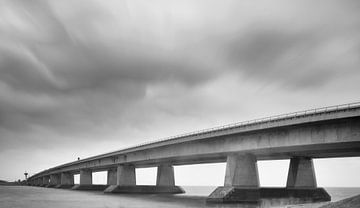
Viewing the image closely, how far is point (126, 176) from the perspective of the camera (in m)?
79.4

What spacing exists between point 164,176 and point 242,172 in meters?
36.5

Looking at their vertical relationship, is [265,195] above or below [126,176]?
below

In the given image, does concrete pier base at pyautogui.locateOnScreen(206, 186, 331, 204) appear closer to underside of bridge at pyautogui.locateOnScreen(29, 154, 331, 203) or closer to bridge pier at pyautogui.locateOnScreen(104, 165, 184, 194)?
underside of bridge at pyautogui.locateOnScreen(29, 154, 331, 203)

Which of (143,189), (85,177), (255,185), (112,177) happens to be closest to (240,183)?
(255,185)

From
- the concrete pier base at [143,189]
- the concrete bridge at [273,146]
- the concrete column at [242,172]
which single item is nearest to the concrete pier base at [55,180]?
the concrete pier base at [143,189]

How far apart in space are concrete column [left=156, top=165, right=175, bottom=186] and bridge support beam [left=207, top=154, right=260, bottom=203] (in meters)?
34.2

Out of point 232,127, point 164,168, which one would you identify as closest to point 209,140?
point 232,127

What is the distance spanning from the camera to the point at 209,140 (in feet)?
171

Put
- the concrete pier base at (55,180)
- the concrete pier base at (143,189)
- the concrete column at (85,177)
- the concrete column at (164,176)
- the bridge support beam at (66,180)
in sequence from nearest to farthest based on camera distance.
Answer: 1. the concrete pier base at (143,189)
2. the concrete column at (164,176)
3. the concrete column at (85,177)
4. the bridge support beam at (66,180)
5. the concrete pier base at (55,180)

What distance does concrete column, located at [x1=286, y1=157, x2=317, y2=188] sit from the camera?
→ 52.7 m

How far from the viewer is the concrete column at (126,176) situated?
78.6m

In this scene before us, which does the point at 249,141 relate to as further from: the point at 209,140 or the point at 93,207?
the point at 93,207

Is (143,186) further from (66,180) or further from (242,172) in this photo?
(66,180)

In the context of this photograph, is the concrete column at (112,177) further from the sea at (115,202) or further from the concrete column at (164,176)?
the sea at (115,202)
